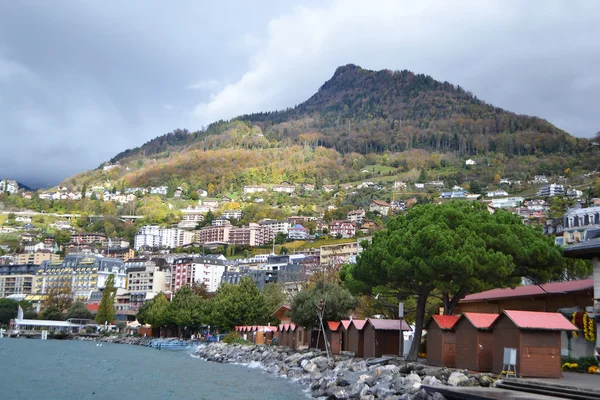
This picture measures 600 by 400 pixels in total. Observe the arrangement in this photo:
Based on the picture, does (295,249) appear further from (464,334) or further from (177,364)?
(464,334)

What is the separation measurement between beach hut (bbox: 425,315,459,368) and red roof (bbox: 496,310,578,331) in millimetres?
4927

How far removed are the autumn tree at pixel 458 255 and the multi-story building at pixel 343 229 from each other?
12148cm

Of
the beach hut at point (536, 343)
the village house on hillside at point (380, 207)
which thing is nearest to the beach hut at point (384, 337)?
the beach hut at point (536, 343)

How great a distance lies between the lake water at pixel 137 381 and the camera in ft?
97.3

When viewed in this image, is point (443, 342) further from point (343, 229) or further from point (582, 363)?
point (343, 229)

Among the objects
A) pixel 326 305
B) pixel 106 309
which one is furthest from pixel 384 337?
pixel 106 309

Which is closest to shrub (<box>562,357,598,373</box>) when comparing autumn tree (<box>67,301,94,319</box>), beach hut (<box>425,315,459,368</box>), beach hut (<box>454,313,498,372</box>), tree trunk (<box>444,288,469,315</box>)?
beach hut (<box>454,313,498,372</box>)

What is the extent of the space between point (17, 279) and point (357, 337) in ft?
454

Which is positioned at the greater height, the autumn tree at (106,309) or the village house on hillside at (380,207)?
the village house on hillside at (380,207)

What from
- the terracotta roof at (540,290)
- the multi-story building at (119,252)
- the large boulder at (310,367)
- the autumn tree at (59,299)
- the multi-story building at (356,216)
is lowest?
the autumn tree at (59,299)

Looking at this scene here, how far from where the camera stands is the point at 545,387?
1842cm

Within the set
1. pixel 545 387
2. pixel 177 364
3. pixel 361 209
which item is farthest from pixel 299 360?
pixel 361 209

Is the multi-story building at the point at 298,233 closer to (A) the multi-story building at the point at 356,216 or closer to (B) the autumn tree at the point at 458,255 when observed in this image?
(A) the multi-story building at the point at 356,216

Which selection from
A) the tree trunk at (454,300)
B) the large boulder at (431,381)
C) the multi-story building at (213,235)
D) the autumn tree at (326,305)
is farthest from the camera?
the multi-story building at (213,235)
